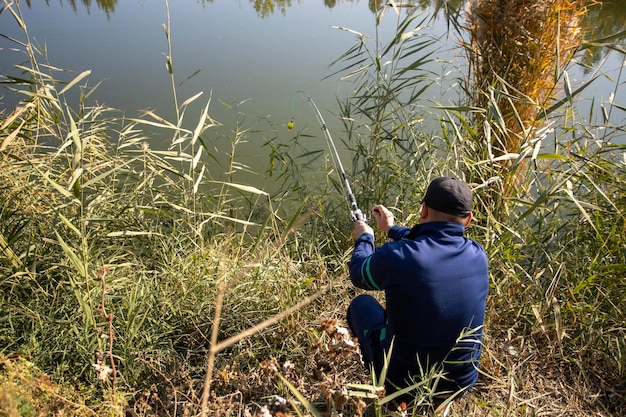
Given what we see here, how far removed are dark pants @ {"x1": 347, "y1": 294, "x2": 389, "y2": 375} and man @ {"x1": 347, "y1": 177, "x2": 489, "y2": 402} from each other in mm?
53

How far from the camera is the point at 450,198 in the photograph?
146 cm

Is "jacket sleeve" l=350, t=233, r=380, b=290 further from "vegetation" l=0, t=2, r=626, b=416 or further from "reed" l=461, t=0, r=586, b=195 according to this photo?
"reed" l=461, t=0, r=586, b=195

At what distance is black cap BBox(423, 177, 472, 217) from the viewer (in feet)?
4.81

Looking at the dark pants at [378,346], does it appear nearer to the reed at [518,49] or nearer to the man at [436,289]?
the man at [436,289]

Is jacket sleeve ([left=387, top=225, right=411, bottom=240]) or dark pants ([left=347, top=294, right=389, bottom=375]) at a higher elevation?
jacket sleeve ([left=387, top=225, right=411, bottom=240])

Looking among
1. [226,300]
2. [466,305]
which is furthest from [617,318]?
[226,300]

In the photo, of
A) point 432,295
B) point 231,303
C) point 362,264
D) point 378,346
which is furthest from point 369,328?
point 231,303

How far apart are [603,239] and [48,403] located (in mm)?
2251

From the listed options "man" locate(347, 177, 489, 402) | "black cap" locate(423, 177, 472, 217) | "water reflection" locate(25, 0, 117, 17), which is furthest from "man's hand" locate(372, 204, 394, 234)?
"water reflection" locate(25, 0, 117, 17)

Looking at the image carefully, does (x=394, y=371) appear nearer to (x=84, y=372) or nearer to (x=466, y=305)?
(x=466, y=305)

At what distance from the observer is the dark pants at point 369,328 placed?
165 centimetres

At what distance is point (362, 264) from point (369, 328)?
0.30 m

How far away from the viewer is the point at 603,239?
2.07 meters

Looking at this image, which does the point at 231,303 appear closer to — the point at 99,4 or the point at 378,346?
the point at 378,346
